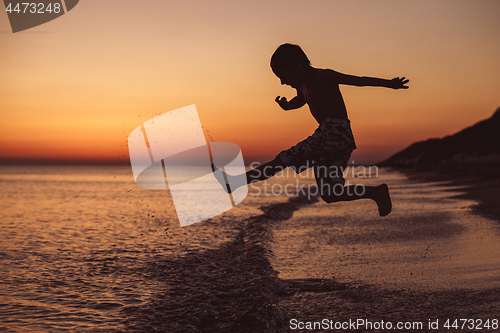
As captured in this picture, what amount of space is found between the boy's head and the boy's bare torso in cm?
11

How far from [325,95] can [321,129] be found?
0.38m

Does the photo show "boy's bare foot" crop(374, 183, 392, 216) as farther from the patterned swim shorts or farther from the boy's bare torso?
the boy's bare torso

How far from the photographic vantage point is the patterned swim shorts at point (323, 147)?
12.2 feet

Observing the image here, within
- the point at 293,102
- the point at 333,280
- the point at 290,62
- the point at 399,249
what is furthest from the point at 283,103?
the point at 399,249

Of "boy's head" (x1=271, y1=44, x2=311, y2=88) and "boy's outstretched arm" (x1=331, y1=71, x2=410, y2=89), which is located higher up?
"boy's head" (x1=271, y1=44, x2=311, y2=88)

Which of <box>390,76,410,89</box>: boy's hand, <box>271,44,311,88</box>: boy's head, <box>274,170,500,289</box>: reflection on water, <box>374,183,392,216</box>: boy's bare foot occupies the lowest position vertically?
<box>274,170,500,289</box>: reflection on water

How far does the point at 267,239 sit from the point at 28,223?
7.78 m

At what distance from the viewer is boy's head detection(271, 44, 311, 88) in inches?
152

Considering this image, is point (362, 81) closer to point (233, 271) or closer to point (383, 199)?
point (383, 199)

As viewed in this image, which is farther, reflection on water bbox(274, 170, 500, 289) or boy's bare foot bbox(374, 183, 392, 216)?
reflection on water bbox(274, 170, 500, 289)

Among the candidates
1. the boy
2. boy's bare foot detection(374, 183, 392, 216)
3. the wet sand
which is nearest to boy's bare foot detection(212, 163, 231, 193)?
the boy

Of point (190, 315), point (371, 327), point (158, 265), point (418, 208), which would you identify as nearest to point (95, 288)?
point (158, 265)

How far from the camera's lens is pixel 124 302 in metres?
4.66

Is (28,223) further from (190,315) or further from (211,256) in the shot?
(190,315)
